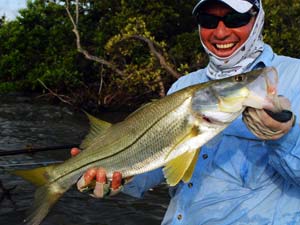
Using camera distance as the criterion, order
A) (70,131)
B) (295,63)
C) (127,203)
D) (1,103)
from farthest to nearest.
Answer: (1,103) → (70,131) → (127,203) → (295,63)

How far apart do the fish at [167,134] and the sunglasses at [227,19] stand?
1.52 ft

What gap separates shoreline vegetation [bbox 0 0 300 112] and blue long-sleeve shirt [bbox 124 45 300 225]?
37.0 ft

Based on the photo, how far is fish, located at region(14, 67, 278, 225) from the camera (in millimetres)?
2100

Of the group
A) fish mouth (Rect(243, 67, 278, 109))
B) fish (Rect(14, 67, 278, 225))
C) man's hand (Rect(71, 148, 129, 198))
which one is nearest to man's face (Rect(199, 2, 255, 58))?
fish (Rect(14, 67, 278, 225))

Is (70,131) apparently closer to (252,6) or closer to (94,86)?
(94,86)

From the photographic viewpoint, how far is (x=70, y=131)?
12391mm

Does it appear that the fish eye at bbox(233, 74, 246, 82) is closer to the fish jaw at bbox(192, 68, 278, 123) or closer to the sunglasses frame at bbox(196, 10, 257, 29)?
the fish jaw at bbox(192, 68, 278, 123)

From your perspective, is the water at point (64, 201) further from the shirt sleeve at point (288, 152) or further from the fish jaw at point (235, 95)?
the shirt sleeve at point (288, 152)

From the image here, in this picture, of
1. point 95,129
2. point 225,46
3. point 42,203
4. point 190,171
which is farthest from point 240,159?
point 42,203

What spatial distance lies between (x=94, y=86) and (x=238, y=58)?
15259mm

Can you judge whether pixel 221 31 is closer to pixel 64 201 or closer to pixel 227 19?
pixel 227 19

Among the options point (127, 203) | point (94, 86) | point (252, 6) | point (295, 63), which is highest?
point (252, 6)

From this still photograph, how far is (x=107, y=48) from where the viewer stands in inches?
595

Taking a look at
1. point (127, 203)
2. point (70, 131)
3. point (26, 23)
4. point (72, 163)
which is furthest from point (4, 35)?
point (72, 163)
